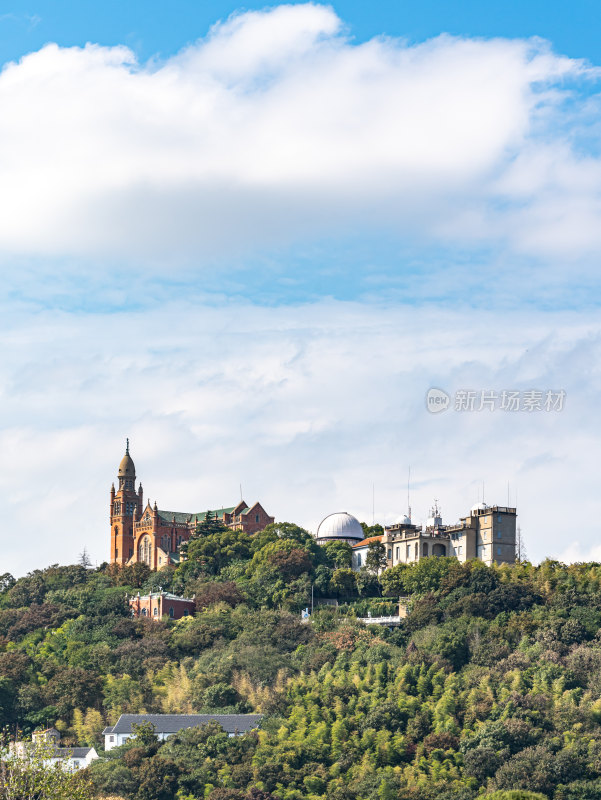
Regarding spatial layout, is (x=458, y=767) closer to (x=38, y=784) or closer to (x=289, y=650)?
(x=289, y=650)

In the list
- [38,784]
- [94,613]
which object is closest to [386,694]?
[94,613]

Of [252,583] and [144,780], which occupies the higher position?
[252,583]

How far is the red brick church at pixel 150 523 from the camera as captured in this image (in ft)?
463

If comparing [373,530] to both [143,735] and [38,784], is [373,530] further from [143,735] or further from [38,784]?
[38,784]

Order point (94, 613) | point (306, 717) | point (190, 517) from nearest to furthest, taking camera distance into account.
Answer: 1. point (306, 717)
2. point (94, 613)
3. point (190, 517)

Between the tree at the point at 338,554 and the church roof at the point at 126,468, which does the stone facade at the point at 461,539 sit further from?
the church roof at the point at 126,468

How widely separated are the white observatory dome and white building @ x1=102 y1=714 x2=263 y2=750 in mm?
39370

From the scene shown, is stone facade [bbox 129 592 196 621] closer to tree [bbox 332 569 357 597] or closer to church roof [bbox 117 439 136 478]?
tree [bbox 332 569 357 597]

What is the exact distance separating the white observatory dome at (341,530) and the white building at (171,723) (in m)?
39.4

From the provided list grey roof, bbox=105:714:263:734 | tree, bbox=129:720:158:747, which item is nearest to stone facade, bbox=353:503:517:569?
grey roof, bbox=105:714:263:734

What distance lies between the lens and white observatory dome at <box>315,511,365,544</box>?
13938 centimetres

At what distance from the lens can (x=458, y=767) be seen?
3688 inches

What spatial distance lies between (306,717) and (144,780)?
1273 centimetres

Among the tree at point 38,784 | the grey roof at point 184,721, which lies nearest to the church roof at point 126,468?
the grey roof at point 184,721
